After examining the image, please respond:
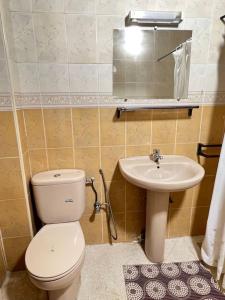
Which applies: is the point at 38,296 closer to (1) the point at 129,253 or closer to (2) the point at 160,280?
(1) the point at 129,253

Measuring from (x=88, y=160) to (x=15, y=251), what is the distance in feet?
2.91

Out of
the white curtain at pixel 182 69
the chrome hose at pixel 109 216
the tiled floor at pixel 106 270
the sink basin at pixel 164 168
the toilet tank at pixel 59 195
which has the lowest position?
the tiled floor at pixel 106 270

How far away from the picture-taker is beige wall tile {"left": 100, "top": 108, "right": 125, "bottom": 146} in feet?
5.16

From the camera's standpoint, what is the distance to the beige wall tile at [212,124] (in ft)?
5.44

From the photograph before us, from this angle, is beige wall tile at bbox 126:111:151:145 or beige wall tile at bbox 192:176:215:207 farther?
beige wall tile at bbox 192:176:215:207

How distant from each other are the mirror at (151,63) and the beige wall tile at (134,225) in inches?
39.8

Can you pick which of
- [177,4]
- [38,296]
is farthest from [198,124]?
[38,296]

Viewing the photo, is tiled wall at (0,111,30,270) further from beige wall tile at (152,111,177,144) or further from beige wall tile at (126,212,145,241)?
beige wall tile at (152,111,177,144)

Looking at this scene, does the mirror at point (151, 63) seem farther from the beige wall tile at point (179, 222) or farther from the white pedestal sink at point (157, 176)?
the beige wall tile at point (179, 222)

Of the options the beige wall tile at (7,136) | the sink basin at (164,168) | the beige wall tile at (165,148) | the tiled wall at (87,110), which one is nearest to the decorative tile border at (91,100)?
the tiled wall at (87,110)

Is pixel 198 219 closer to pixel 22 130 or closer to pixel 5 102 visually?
pixel 22 130

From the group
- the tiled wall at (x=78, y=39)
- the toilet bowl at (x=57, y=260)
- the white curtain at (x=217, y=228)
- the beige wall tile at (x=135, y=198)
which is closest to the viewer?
the toilet bowl at (x=57, y=260)

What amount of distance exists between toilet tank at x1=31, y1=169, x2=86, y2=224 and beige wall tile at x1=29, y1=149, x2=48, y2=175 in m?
0.06

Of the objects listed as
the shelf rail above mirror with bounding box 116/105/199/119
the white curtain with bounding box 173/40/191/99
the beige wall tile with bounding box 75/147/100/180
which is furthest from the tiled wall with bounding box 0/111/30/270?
the white curtain with bounding box 173/40/191/99
